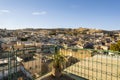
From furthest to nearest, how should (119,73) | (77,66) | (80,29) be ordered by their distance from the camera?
(80,29), (77,66), (119,73)

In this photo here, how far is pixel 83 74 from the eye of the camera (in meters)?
5.23

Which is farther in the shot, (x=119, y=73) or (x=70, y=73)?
(x=70, y=73)

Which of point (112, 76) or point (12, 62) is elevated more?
point (12, 62)

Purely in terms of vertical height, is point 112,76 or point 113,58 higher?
point 113,58

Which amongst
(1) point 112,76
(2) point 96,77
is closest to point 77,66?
(2) point 96,77

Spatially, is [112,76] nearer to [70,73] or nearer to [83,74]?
[83,74]

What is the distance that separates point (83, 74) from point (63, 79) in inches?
28.1

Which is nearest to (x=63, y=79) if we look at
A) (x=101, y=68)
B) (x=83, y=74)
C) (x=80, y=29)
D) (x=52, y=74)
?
(x=52, y=74)

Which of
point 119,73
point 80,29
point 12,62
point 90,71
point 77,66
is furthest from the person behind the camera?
point 80,29

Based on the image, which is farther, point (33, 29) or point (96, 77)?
point (33, 29)

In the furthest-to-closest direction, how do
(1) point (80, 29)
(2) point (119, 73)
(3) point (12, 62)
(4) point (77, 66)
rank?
1. (1) point (80, 29)
2. (4) point (77, 66)
3. (2) point (119, 73)
4. (3) point (12, 62)

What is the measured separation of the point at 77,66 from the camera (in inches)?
220

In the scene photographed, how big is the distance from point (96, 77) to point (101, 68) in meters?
0.29

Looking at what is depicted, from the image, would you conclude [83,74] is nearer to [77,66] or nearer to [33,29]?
[77,66]
